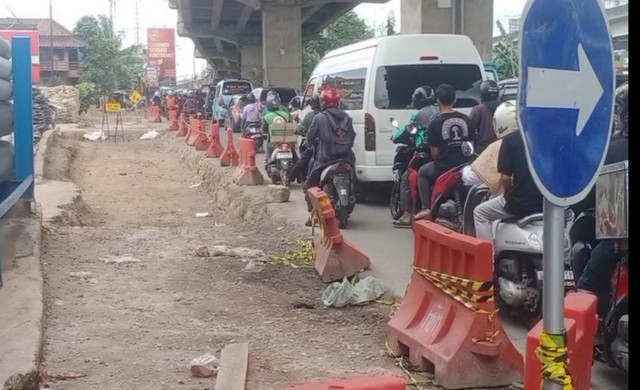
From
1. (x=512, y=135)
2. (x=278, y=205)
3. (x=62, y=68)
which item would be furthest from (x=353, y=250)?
(x=62, y=68)

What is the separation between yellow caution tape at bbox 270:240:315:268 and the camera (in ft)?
28.0

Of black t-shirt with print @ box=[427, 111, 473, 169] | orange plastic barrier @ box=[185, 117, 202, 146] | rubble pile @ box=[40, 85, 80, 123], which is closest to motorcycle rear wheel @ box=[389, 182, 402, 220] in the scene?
black t-shirt with print @ box=[427, 111, 473, 169]

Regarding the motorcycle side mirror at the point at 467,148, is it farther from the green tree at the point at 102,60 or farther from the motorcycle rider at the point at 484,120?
the green tree at the point at 102,60

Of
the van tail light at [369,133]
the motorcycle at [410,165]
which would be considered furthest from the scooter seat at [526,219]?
the van tail light at [369,133]

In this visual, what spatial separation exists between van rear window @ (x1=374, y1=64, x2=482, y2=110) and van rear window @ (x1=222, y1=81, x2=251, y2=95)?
22453mm

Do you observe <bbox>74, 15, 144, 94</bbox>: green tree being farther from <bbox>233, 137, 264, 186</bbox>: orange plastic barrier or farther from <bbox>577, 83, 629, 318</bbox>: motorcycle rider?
<bbox>577, 83, 629, 318</bbox>: motorcycle rider

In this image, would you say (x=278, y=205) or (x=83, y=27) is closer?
(x=278, y=205)

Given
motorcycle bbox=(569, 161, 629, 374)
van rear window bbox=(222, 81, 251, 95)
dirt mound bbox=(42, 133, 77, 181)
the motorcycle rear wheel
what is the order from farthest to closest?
van rear window bbox=(222, 81, 251, 95)
dirt mound bbox=(42, 133, 77, 181)
the motorcycle rear wheel
motorcycle bbox=(569, 161, 629, 374)

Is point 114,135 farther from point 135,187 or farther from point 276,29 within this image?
point 135,187

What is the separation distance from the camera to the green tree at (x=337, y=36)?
189ft

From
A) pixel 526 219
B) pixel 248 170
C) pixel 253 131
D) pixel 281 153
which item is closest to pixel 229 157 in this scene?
pixel 253 131

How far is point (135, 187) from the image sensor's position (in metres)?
19.3

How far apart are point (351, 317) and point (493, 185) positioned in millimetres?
1465

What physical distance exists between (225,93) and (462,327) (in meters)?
29.2
